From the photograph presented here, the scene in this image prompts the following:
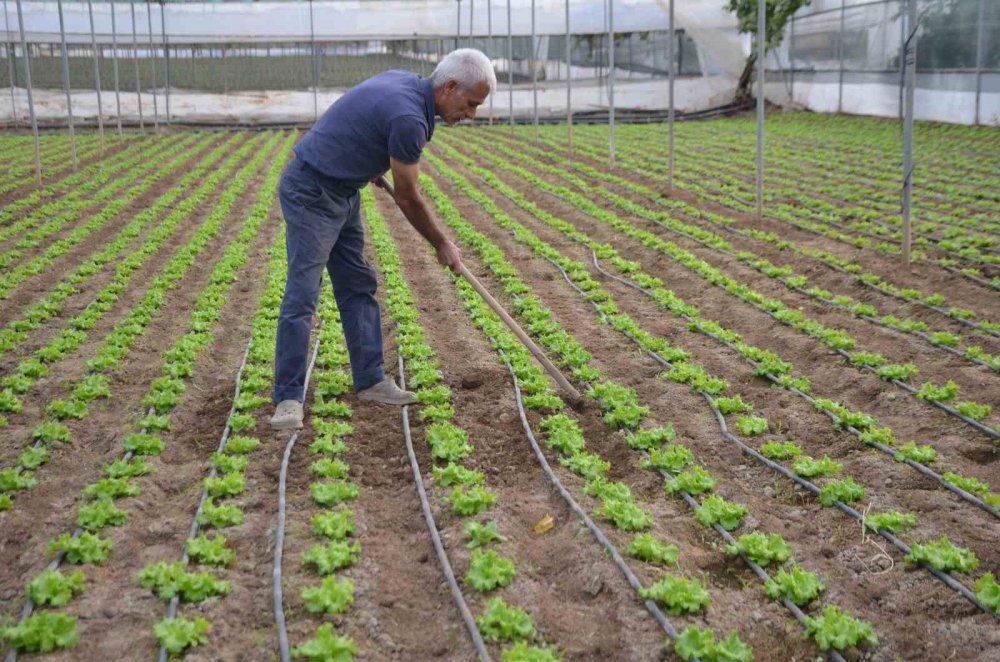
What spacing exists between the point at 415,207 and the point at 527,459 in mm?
1418

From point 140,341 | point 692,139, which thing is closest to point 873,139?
point 692,139

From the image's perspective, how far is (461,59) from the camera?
4754 millimetres

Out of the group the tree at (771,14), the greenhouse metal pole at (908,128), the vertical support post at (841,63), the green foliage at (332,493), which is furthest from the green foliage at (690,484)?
the vertical support post at (841,63)

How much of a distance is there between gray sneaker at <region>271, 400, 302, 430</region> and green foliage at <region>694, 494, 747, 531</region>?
2.19 m

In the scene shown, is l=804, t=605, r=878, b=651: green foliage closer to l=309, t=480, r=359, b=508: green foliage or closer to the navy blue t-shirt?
l=309, t=480, r=359, b=508: green foliage

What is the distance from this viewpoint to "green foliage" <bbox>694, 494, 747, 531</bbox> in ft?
13.5

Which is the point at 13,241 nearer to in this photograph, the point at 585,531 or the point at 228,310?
the point at 228,310

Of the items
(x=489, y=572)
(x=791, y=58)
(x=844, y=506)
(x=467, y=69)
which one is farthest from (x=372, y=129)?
(x=791, y=58)

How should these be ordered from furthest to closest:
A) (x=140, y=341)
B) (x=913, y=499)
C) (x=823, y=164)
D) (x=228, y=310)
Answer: (x=823, y=164) → (x=228, y=310) → (x=140, y=341) → (x=913, y=499)

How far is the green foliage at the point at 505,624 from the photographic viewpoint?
328 cm

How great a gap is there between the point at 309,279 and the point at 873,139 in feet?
55.6

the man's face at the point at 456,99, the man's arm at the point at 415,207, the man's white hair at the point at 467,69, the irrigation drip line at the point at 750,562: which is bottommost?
the irrigation drip line at the point at 750,562

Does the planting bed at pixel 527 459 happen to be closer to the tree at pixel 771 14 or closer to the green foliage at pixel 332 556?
the green foliage at pixel 332 556

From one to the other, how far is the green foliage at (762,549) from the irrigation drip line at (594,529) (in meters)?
0.49
